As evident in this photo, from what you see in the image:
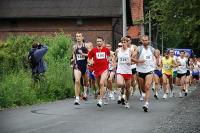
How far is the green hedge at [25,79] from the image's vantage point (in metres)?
17.0

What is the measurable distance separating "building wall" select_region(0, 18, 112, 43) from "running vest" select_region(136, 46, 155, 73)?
2504cm

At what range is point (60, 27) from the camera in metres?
42.6

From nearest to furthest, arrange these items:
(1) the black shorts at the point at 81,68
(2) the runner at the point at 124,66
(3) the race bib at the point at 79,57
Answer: (2) the runner at the point at 124,66 < (1) the black shorts at the point at 81,68 < (3) the race bib at the point at 79,57

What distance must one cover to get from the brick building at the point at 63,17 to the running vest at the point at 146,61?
79.8 ft

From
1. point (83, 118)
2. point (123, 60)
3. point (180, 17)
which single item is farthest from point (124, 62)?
point (180, 17)

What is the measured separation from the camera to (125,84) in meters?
16.1

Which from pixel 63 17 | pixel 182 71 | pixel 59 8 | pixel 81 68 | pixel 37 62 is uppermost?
pixel 59 8

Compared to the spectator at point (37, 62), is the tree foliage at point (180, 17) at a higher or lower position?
higher

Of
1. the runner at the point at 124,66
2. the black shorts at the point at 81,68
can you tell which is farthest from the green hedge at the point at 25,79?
the runner at the point at 124,66

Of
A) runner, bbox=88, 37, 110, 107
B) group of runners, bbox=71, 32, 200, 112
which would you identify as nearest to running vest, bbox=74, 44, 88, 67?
group of runners, bbox=71, 32, 200, 112

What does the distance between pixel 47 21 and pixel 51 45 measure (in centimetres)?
1593

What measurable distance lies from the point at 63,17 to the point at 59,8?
990mm

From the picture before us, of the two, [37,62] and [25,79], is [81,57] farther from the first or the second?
[37,62]

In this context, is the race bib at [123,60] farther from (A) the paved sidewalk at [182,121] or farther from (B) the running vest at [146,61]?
(A) the paved sidewalk at [182,121]
